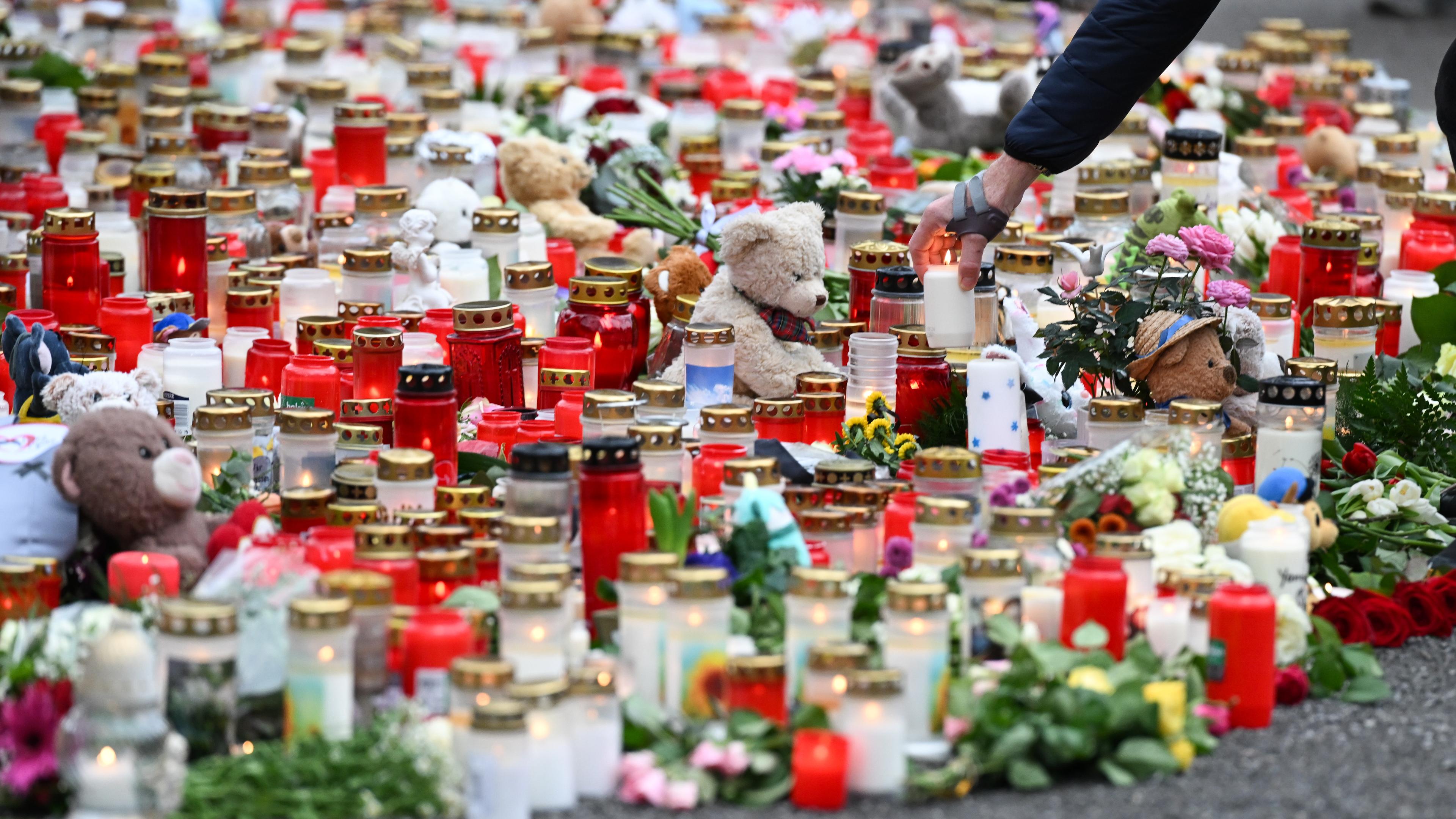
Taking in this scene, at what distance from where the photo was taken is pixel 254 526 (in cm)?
294

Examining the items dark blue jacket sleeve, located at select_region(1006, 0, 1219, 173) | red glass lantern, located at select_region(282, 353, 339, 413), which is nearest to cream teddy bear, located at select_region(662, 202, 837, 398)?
dark blue jacket sleeve, located at select_region(1006, 0, 1219, 173)

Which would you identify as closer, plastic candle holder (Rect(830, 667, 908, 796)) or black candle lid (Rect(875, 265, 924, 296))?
plastic candle holder (Rect(830, 667, 908, 796))

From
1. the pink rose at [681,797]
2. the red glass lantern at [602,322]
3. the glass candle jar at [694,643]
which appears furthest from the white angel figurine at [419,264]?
the pink rose at [681,797]

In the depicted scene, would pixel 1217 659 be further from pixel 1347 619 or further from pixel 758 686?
pixel 758 686

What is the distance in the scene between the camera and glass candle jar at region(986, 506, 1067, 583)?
2951 mm

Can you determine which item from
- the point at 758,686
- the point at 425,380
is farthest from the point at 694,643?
the point at 425,380

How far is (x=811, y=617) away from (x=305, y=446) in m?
1.14

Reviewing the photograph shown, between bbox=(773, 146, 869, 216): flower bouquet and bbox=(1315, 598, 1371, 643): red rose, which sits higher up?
bbox=(773, 146, 869, 216): flower bouquet

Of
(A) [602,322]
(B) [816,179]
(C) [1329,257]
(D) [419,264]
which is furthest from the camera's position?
(B) [816,179]

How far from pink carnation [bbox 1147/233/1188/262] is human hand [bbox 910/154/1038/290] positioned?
0.89 ft

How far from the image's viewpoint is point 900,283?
3.96 m

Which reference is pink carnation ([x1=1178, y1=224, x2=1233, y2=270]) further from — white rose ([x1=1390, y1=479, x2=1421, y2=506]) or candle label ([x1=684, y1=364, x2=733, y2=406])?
candle label ([x1=684, y1=364, x2=733, y2=406])

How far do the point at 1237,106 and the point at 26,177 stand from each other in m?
3.76

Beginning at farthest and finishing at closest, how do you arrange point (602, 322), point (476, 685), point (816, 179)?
point (816, 179) → point (602, 322) → point (476, 685)
